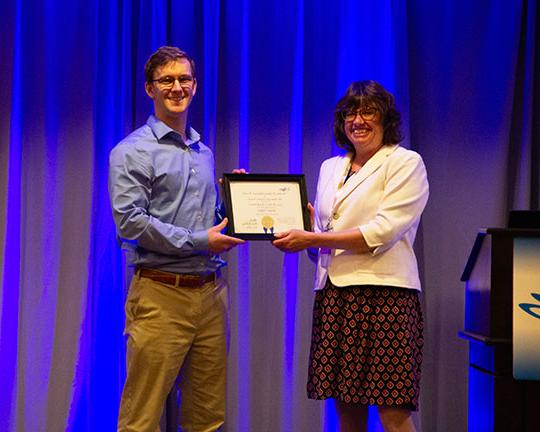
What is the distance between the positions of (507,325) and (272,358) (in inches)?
54.0

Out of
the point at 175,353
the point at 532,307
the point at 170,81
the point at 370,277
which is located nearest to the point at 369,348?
the point at 370,277

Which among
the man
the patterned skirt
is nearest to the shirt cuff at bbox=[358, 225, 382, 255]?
the patterned skirt

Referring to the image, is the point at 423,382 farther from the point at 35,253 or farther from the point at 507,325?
the point at 35,253

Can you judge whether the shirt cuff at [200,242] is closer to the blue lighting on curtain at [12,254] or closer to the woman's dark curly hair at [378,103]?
the woman's dark curly hair at [378,103]

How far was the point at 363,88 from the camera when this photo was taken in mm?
2992

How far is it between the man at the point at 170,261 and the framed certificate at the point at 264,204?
2.7 inches

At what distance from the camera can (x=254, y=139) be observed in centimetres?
389

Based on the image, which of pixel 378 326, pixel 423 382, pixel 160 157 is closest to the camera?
pixel 378 326

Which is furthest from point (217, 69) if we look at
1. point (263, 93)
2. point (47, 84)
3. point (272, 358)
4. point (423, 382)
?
point (423, 382)

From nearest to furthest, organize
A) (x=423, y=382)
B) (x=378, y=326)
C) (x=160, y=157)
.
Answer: (x=378, y=326) → (x=160, y=157) → (x=423, y=382)

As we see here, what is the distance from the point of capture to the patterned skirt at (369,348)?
282cm

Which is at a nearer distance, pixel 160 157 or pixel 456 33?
pixel 160 157

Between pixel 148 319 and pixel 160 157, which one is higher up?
pixel 160 157

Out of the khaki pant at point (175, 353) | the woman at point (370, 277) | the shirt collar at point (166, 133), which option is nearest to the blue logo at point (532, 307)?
the woman at point (370, 277)
